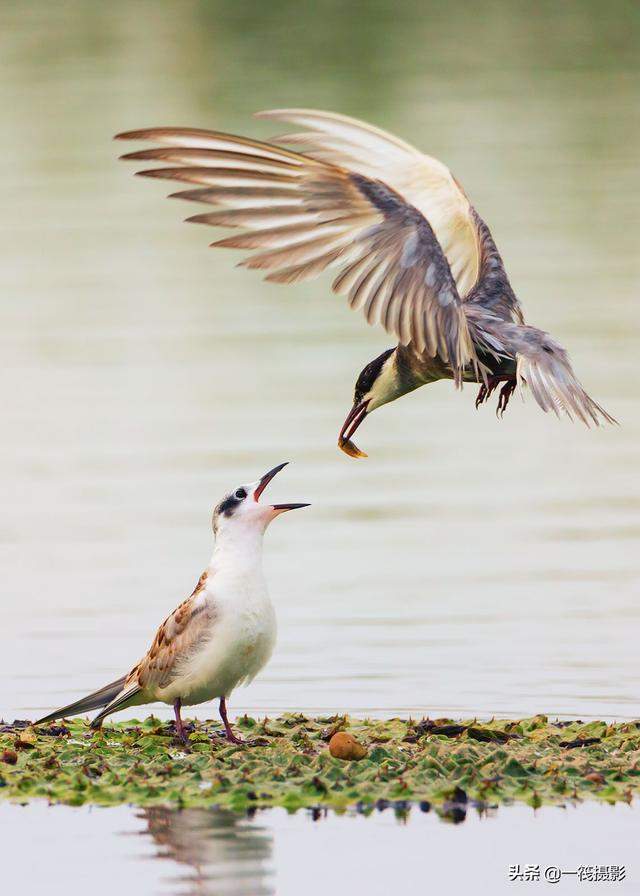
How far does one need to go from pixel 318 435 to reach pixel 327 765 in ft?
25.9

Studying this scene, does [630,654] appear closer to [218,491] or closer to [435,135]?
[218,491]

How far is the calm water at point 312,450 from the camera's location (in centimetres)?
1203

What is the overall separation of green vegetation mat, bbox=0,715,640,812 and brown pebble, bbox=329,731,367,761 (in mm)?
47

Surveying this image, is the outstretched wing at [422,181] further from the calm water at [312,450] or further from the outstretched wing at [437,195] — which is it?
the calm water at [312,450]

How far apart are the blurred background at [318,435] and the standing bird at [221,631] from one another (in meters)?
1.04

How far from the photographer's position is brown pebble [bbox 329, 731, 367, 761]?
9812 mm

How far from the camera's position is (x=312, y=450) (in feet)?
56.2

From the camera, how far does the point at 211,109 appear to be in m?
32.3

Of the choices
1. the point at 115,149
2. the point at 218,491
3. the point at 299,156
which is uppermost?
the point at 115,149

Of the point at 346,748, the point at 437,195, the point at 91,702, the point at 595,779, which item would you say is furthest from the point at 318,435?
the point at 595,779

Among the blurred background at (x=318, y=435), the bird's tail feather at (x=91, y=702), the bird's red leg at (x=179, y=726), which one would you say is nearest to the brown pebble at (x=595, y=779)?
the blurred background at (x=318, y=435)

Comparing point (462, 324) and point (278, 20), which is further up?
point (278, 20)

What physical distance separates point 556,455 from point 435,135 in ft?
47.9

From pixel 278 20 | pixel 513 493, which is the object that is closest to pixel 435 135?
pixel 278 20
